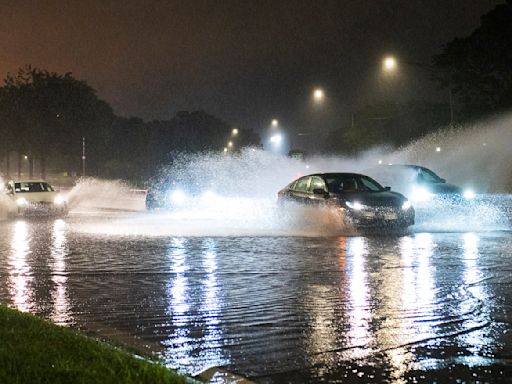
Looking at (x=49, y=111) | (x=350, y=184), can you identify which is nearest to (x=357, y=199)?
(x=350, y=184)

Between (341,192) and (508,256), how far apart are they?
6157mm

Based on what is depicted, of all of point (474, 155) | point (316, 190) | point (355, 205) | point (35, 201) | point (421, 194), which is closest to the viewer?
point (355, 205)

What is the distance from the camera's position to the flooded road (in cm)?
663

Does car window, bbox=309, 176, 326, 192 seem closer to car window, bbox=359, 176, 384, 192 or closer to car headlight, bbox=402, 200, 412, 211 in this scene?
car window, bbox=359, 176, 384, 192

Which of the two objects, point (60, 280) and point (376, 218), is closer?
point (60, 280)

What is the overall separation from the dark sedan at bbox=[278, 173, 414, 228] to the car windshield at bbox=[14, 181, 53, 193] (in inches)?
500

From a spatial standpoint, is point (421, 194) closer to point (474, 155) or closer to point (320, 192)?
point (320, 192)

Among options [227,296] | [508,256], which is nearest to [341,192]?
[508,256]

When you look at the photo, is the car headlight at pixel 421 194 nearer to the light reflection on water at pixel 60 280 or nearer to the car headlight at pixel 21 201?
the light reflection on water at pixel 60 280

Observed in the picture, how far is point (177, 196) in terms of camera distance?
1294 inches

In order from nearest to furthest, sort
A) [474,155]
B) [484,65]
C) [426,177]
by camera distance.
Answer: [426,177]
[484,65]
[474,155]

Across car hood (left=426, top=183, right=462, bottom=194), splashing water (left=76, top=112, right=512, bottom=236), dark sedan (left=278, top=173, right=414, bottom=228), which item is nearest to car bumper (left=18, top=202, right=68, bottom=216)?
splashing water (left=76, top=112, right=512, bottom=236)

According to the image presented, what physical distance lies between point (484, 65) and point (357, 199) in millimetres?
31572

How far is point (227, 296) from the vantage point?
9.94 m
